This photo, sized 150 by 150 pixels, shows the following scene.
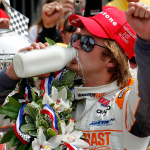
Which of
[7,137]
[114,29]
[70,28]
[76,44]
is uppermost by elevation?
[114,29]

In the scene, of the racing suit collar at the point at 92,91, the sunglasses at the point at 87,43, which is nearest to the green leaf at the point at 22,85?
the racing suit collar at the point at 92,91

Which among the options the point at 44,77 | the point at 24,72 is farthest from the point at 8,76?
the point at 24,72

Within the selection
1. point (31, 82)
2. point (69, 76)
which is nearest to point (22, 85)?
point (31, 82)

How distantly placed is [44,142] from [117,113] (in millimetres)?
528

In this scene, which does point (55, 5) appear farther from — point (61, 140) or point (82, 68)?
point (61, 140)

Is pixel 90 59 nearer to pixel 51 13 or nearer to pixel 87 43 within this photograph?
pixel 87 43

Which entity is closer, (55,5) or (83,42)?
(83,42)

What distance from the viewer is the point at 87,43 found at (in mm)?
1890

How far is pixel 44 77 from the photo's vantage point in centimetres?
174

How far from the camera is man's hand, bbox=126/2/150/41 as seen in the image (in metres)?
1.24

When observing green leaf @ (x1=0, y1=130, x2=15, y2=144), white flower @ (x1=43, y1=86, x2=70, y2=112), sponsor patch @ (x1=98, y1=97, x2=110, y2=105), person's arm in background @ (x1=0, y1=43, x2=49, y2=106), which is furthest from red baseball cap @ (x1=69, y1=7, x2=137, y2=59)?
green leaf @ (x1=0, y1=130, x2=15, y2=144)

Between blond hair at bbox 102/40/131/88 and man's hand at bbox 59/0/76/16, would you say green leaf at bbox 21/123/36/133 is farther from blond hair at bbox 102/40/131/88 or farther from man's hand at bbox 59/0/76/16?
man's hand at bbox 59/0/76/16

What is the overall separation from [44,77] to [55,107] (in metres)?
0.25

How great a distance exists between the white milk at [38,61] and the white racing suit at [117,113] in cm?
39
